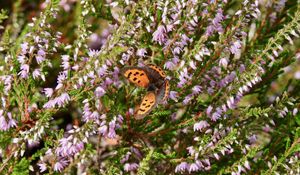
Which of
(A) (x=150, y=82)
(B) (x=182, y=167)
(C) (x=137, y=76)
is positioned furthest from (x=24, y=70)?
(B) (x=182, y=167)

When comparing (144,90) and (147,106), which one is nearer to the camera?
(147,106)

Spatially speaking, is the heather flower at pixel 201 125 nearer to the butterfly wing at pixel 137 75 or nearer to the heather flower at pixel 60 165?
the butterfly wing at pixel 137 75

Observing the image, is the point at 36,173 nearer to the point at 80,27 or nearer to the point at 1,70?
the point at 1,70

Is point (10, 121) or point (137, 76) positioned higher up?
point (137, 76)

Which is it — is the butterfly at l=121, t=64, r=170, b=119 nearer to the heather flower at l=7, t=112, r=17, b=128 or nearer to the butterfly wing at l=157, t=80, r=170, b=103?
the butterfly wing at l=157, t=80, r=170, b=103

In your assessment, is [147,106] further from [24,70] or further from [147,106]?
[24,70]

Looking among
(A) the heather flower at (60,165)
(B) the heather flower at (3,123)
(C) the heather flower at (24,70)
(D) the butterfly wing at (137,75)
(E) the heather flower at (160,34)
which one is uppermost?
(E) the heather flower at (160,34)

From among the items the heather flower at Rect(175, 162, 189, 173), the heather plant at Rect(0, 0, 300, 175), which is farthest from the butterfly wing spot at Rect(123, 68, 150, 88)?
the heather flower at Rect(175, 162, 189, 173)

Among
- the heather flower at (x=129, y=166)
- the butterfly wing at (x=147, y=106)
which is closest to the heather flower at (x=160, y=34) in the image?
the butterfly wing at (x=147, y=106)

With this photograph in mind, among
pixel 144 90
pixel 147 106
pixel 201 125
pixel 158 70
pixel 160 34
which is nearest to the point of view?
pixel 147 106
